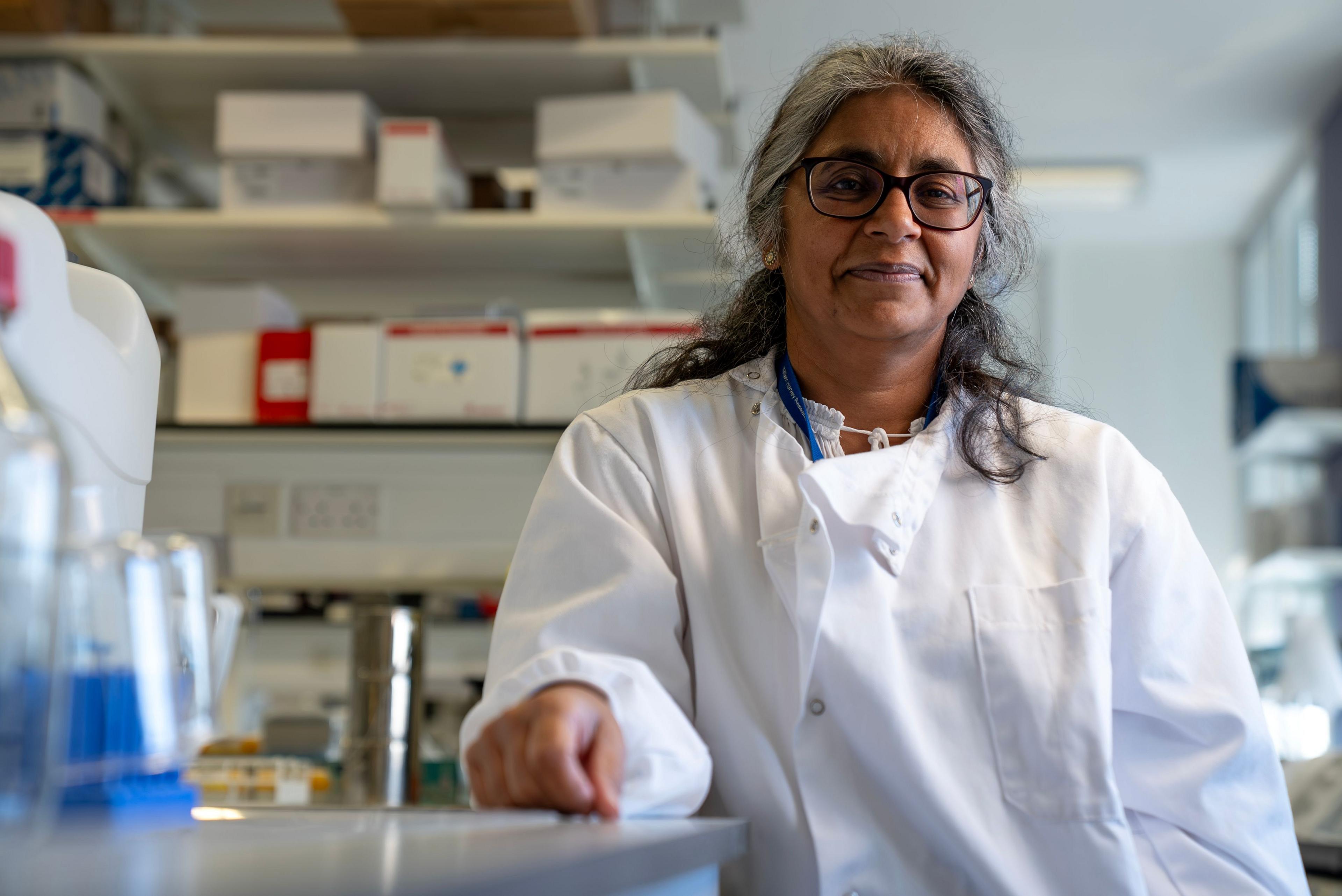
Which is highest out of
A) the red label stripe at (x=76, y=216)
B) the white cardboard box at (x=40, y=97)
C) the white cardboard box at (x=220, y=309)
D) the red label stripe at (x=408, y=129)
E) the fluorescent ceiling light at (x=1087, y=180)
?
the fluorescent ceiling light at (x=1087, y=180)

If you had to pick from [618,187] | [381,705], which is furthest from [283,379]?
[381,705]

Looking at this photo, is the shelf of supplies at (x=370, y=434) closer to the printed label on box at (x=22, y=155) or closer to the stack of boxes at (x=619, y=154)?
the stack of boxes at (x=619, y=154)

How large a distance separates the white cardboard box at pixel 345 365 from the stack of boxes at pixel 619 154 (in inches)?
18.5

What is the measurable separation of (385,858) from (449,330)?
227 cm

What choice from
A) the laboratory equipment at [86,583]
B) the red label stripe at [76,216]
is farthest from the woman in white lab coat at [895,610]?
the red label stripe at [76,216]

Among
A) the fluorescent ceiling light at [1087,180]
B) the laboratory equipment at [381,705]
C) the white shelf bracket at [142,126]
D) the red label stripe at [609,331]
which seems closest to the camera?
the laboratory equipment at [381,705]

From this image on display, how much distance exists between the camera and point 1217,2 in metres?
3.68

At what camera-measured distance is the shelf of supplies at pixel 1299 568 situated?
3.76m

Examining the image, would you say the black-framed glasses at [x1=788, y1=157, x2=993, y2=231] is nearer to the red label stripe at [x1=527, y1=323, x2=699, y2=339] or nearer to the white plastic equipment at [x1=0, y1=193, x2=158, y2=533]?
the white plastic equipment at [x1=0, y1=193, x2=158, y2=533]

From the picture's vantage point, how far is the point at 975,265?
1.46m

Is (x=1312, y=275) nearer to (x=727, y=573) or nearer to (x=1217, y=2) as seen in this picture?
(x=1217, y=2)

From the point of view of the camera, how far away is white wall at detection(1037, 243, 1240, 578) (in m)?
5.57

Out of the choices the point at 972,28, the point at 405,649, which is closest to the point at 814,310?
the point at 405,649

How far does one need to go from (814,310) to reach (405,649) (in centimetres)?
91
